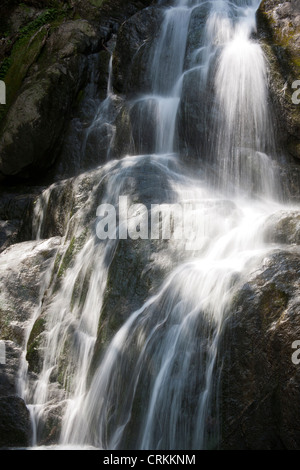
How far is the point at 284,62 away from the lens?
8.26 m

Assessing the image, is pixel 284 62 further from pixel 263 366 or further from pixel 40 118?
pixel 263 366

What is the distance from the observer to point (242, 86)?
8.43m

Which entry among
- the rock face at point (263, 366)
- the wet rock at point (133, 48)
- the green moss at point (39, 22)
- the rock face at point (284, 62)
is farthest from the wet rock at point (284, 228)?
the green moss at point (39, 22)

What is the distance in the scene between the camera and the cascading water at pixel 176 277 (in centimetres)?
437

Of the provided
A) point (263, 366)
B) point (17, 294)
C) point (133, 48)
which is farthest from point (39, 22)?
point (263, 366)

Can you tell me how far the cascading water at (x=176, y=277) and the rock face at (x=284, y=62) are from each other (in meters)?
0.20

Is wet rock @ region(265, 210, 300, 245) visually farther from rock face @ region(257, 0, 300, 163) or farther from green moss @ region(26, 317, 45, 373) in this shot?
green moss @ region(26, 317, 45, 373)

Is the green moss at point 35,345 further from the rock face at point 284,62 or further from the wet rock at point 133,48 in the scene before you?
the wet rock at point 133,48

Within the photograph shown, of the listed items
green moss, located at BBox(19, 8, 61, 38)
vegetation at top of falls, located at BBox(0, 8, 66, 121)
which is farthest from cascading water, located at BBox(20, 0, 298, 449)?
green moss, located at BBox(19, 8, 61, 38)

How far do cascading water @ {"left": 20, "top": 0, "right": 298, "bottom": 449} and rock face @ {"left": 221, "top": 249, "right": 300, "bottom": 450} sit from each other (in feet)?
0.49

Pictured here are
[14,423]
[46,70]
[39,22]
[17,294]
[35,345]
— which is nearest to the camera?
[14,423]

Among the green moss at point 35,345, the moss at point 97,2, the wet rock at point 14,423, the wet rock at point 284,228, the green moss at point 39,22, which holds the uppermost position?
the moss at point 97,2

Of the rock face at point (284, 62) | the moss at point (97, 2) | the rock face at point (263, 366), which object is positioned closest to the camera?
the rock face at point (263, 366)

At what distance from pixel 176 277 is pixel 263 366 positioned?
1483mm
